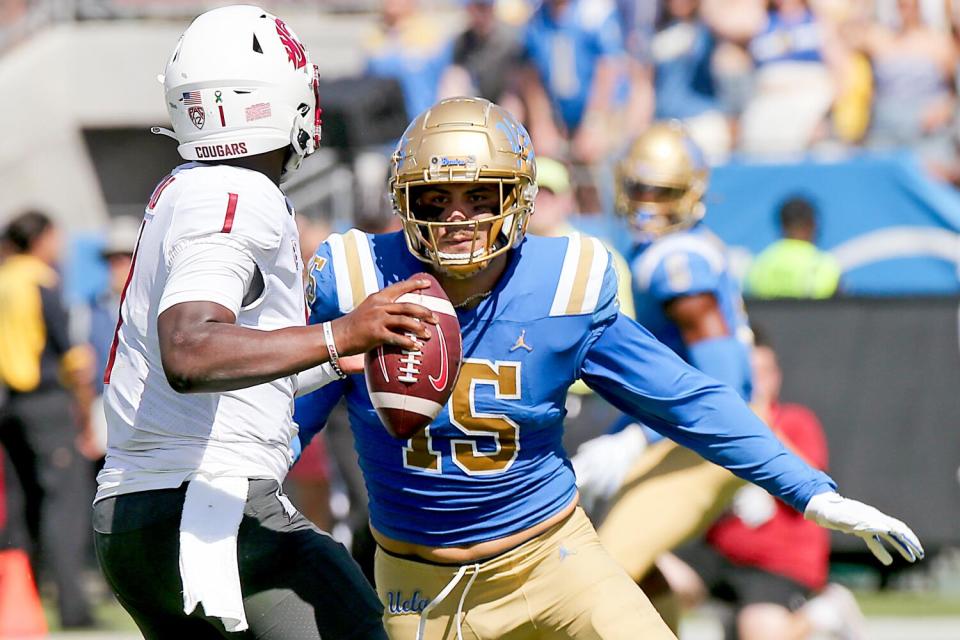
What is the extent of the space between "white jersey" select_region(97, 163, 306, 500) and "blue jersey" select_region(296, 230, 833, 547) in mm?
413

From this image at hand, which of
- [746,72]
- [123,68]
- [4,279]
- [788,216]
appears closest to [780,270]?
[788,216]

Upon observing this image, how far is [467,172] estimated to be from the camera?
3.47 meters

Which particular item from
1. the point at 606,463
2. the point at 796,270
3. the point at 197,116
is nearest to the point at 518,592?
the point at 197,116

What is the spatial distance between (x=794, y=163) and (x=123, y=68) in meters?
7.15

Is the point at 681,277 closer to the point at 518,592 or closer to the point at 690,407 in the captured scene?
the point at 690,407

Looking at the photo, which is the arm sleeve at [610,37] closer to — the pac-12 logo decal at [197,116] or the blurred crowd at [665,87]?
the blurred crowd at [665,87]

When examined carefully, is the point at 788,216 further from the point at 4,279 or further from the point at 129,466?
the point at 129,466

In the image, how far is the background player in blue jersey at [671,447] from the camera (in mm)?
5055

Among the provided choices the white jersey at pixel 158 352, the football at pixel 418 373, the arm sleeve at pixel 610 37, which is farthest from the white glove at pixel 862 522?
the arm sleeve at pixel 610 37

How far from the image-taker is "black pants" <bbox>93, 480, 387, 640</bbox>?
3.07 meters

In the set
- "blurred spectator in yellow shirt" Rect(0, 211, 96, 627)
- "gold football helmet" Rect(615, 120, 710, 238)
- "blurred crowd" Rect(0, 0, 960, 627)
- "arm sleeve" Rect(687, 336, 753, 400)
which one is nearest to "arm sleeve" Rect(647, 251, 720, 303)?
"arm sleeve" Rect(687, 336, 753, 400)

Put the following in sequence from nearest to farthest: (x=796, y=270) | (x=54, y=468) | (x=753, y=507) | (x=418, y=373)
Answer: (x=418, y=373)
(x=753, y=507)
(x=54, y=468)
(x=796, y=270)

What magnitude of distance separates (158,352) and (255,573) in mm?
483

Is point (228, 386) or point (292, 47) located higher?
point (292, 47)
